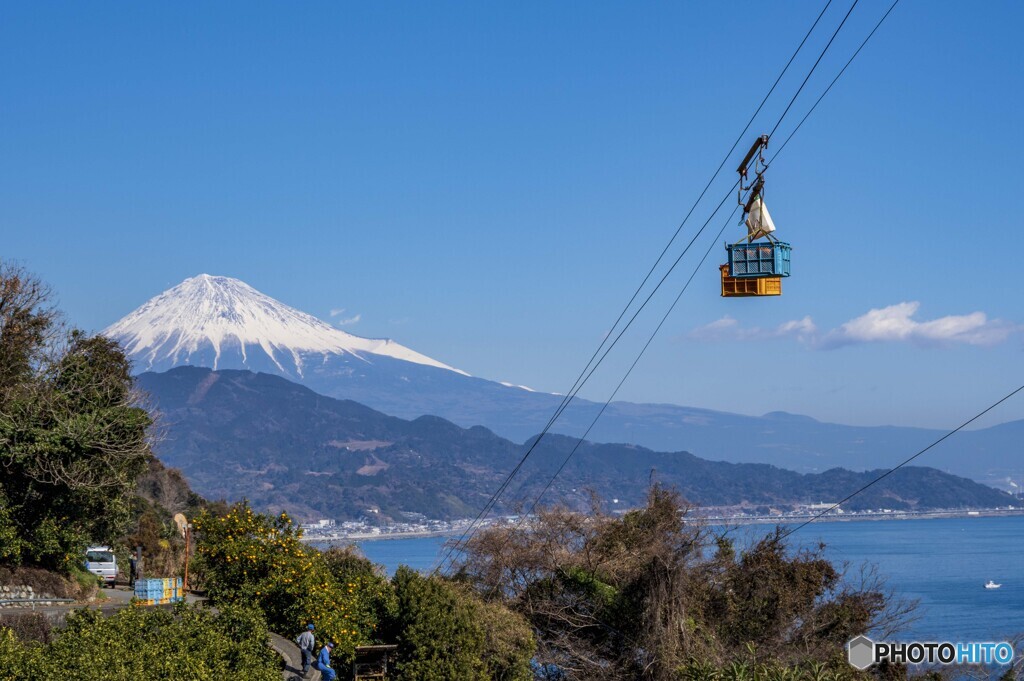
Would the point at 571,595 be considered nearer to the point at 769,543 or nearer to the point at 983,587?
the point at 769,543

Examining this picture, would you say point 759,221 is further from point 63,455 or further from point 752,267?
point 63,455

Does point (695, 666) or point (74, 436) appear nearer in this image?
point (695, 666)

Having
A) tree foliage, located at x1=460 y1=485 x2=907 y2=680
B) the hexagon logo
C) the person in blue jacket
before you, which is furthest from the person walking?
the hexagon logo

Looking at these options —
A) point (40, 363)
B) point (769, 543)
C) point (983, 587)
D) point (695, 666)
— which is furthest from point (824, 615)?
point (983, 587)

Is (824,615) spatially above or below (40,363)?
below

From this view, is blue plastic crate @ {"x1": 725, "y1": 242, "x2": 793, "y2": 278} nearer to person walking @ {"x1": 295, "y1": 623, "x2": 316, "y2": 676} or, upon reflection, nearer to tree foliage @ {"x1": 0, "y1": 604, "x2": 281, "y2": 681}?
tree foliage @ {"x1": 0, "y1": 604, "x2": 281, "y2": 681}

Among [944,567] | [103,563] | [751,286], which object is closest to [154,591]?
[103,563]
